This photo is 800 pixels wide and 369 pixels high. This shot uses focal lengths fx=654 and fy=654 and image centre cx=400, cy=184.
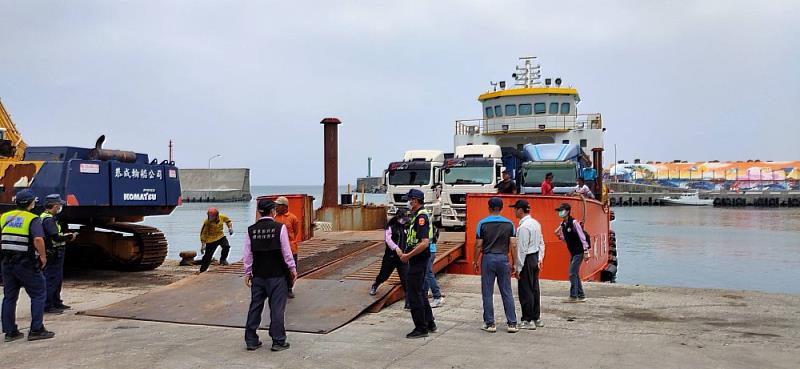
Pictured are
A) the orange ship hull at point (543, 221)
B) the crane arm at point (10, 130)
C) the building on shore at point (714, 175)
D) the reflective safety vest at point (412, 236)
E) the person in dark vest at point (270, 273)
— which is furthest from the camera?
the building on shore at point (714, 175)

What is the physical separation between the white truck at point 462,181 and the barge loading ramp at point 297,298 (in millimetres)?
5944

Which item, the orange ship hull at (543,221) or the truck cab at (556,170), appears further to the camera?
the truck cab at (556,170)

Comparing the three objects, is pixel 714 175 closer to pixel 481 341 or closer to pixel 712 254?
pixel 712 254

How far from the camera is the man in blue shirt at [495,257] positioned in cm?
737

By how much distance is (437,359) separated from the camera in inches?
245

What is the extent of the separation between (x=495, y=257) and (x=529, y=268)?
0.55 m

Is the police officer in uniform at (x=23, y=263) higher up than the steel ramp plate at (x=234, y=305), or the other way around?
the police officer in uniform at (x=23, y=263)

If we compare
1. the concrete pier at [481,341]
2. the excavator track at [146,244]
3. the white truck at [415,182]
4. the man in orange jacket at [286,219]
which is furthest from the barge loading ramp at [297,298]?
the white truck at [415,182]

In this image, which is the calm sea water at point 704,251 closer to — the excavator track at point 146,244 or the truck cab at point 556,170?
the truck cab at point 556,170

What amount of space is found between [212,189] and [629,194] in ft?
220

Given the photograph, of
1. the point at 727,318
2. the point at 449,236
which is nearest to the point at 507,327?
the point at 727,318

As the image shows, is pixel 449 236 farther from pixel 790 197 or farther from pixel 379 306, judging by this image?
pixel 790 197

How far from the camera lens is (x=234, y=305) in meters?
8.76

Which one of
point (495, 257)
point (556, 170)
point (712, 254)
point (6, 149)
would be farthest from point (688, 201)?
point (495, 257)
